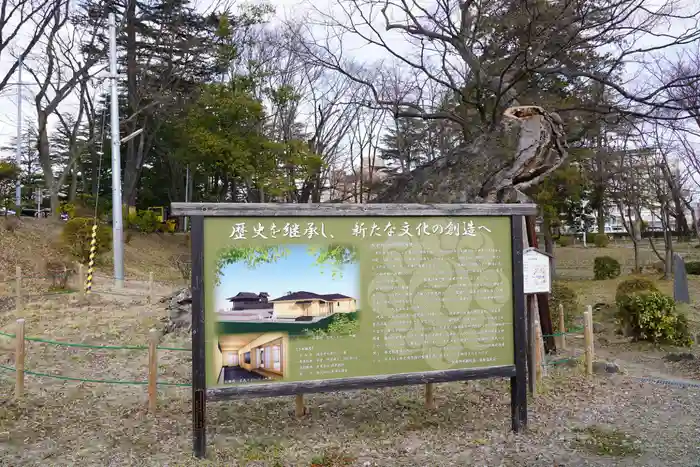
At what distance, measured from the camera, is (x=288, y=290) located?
450 centimetres

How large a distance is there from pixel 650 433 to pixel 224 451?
3.82 metres

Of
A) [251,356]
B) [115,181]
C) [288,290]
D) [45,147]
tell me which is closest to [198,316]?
[251,356]

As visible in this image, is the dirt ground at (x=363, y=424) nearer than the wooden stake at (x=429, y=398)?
Yes

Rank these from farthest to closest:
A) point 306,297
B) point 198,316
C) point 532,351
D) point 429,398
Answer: point 532,351 < point 429,398 < point 306,297 < point 198,316

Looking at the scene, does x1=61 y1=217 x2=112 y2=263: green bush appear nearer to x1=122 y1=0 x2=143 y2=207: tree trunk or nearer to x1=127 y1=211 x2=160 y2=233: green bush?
x1=122 y1=0 x2=143 y2=207: tree trunk

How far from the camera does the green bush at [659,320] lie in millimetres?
8969

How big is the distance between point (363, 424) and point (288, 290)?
1741 mm

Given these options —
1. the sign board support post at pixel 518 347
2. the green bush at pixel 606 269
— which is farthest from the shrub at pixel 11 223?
the green bush at pixel 606 269

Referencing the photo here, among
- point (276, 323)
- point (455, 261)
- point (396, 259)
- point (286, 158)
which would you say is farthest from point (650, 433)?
point (286, 158)

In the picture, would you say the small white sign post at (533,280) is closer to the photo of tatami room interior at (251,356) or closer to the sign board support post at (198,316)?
the photo of tatami room interior at (251,356)

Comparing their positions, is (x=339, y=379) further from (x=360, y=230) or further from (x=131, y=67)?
(x=131, y=67)

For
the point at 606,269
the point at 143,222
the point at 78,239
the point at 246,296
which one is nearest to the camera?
the point at 246,296

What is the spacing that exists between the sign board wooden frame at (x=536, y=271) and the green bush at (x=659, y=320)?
3773 mm

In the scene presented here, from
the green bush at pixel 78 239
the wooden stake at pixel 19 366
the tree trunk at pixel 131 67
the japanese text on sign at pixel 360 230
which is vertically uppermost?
the tree trunk at pixel 131 67
